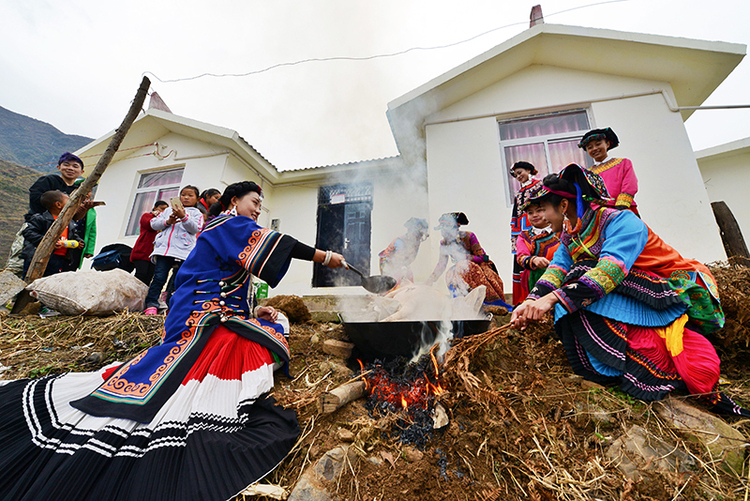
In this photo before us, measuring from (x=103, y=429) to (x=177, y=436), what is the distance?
0.32 meters

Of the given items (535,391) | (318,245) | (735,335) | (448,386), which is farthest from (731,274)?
(318,245)

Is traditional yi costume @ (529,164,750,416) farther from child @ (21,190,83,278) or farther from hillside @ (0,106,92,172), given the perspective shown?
hillside @ (0,106,92,172)

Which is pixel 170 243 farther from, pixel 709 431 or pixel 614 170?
pixel 614 170

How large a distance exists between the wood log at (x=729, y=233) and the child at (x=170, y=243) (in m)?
7.98

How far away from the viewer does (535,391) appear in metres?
2.04

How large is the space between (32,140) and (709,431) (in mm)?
46793

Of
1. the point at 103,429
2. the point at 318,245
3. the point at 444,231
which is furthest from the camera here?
the point at 318,245

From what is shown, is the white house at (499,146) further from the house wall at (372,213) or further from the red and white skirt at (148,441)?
the red and white skirt at (148,441)

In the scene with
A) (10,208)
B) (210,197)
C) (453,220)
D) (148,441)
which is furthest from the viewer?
(10,208)

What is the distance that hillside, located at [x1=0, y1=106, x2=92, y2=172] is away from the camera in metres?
27.1

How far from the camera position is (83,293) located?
3.56 metres

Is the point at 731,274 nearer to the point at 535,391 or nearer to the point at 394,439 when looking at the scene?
the point at 535,391

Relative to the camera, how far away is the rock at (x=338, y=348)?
9.51 ft

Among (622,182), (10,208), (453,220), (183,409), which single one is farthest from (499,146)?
(10,208)
